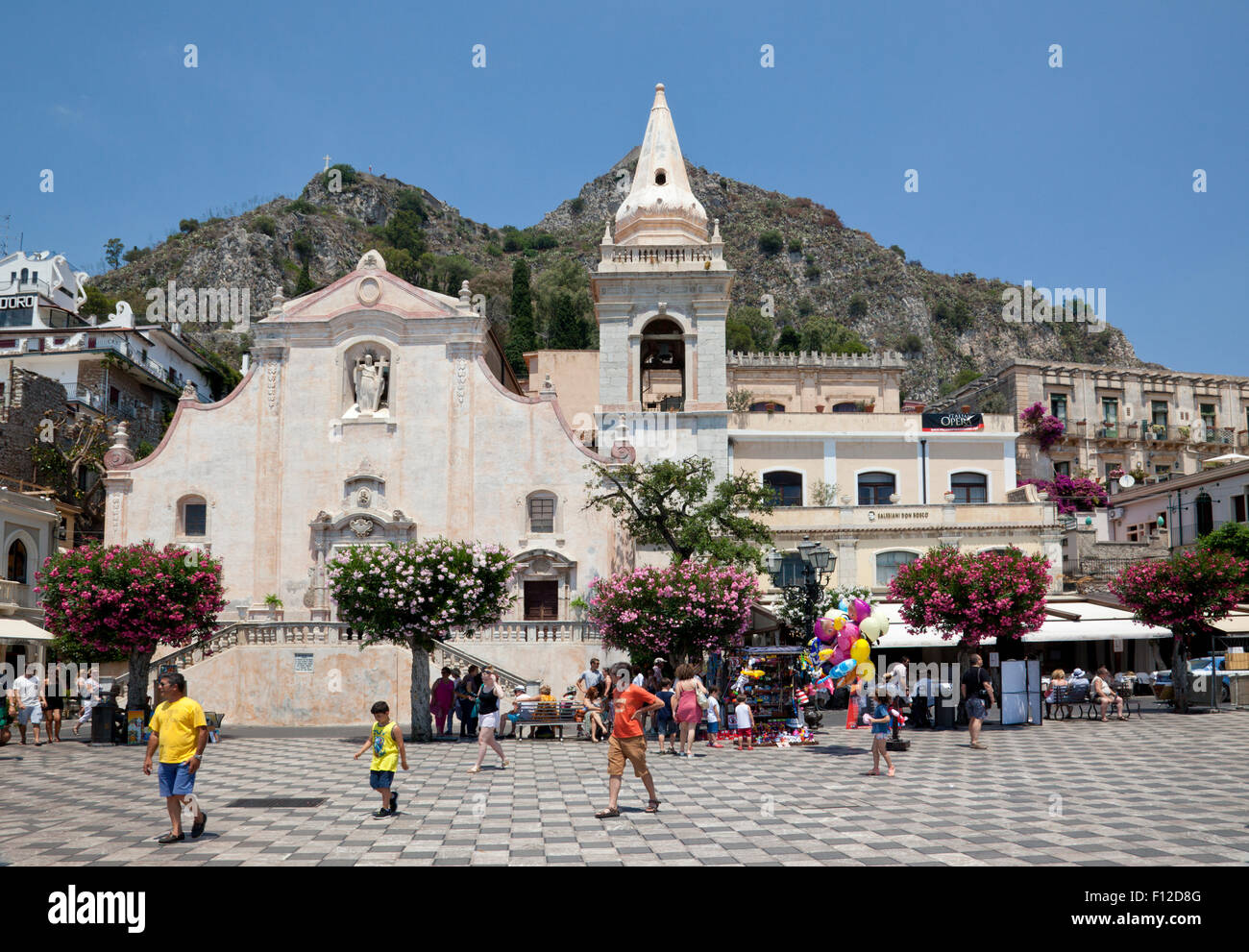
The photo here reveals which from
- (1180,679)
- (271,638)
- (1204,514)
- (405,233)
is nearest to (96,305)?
(405,233)

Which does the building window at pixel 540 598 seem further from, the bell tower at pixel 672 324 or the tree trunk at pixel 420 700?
the tree trunk at pixel 420 700

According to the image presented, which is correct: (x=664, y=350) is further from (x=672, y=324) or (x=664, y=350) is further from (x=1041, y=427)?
(x=1041, y=427)

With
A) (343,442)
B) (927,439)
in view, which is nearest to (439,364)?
(343,442)

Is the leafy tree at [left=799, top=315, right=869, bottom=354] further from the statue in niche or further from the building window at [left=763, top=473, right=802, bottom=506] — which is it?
the statue in niche

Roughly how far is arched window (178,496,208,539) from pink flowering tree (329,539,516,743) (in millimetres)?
14560

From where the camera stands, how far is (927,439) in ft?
143

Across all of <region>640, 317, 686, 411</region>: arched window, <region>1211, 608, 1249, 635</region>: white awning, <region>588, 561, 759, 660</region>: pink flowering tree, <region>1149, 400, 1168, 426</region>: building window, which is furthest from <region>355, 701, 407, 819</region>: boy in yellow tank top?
<region>1149, 400, 1168, 426</region>: building window

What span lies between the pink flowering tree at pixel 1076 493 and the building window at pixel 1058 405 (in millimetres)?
5372

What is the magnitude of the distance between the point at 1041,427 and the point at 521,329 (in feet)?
113

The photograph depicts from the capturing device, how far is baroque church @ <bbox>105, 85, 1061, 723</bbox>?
123 ft

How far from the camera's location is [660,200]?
42406 mm

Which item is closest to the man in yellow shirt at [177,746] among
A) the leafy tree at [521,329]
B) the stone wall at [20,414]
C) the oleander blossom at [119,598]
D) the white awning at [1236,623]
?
the oleander blossom at [119,598]

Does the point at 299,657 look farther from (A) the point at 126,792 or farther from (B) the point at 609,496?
(A) the point at 126,792
